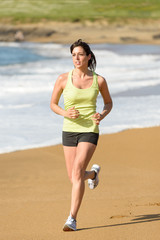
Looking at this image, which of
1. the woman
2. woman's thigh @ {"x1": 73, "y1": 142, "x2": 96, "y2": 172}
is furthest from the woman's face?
woman's thigh @ {"x1": 73, "y1": 142, "x2": 96, "y2": 172}

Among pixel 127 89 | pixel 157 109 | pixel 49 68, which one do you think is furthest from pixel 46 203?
pixel 49 68

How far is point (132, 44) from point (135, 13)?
→ 69.5 ft

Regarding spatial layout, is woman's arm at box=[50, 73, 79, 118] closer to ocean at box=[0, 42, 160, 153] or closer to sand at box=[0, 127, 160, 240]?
sand at box=[0, 127, 160, 240]

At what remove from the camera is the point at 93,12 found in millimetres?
69688

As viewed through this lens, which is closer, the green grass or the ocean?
the ocean

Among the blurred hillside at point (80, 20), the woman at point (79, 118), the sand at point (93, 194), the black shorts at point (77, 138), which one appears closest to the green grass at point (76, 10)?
the blurred hillside at point (80, 20)

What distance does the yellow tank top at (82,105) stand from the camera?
214 inches

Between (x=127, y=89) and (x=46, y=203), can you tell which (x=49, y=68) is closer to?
(x=127, y=89)

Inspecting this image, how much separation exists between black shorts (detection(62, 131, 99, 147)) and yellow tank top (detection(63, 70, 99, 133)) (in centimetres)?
3

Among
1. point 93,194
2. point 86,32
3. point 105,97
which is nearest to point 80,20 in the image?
point 86,32

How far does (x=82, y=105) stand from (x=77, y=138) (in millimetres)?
293

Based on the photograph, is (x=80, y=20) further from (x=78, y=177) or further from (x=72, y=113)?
(x=78, y=177)

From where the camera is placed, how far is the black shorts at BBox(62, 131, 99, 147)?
543 cm

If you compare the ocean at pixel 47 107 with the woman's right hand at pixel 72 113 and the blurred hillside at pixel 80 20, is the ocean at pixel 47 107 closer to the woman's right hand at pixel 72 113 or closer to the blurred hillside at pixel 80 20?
the woman's right hand at pixel 72 113
